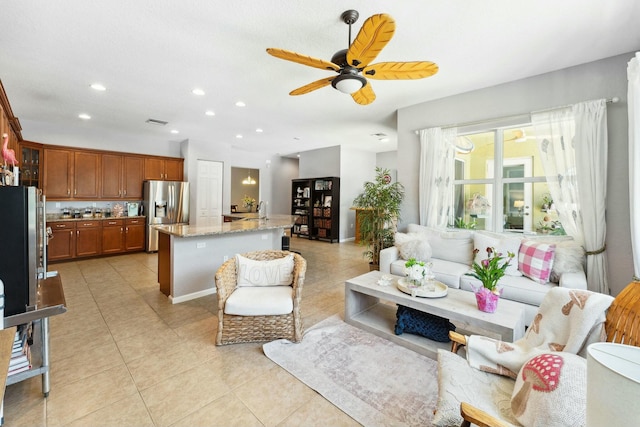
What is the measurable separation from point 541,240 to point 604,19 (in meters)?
2.14

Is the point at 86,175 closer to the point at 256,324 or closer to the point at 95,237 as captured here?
the point at 95,237

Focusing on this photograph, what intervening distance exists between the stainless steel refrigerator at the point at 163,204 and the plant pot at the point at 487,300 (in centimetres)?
617

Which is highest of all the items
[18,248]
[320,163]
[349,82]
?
[320,163]

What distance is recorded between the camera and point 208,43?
260 centimetres

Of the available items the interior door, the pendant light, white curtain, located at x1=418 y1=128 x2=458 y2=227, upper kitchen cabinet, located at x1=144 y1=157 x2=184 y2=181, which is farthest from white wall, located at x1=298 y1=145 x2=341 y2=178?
white curtain, located at x1=418 y1=128 x2=458 y2=227

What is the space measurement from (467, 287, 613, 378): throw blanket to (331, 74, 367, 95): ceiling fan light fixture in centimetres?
196

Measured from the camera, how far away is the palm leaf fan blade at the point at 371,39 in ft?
5.17

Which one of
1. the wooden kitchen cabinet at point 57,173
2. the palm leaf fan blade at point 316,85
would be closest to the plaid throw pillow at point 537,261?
the palm leaf fan blade at point 316,85

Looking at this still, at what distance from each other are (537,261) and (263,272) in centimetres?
287

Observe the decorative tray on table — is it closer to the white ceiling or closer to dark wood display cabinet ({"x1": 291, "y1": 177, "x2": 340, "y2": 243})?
the white ceiling

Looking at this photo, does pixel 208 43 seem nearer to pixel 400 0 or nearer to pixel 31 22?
pixel 31 22

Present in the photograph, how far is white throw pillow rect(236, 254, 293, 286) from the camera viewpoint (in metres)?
2.69

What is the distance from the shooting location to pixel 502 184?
3686 millimetres

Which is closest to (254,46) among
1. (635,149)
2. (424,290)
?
(424,290)
